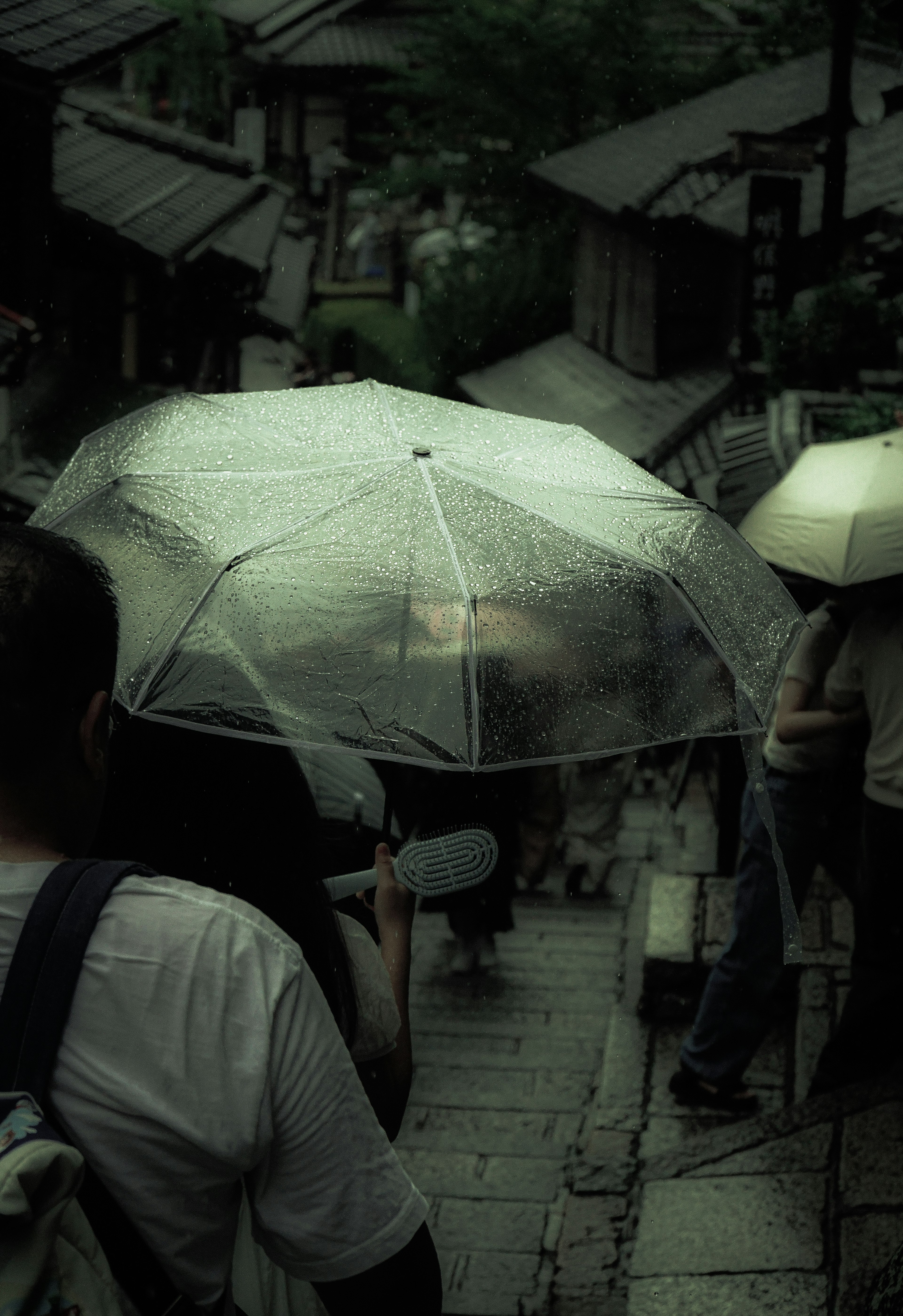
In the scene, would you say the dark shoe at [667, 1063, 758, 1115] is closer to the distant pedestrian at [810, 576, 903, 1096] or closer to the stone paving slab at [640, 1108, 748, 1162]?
the stone paving slab at [640, 1108, 748, 1162]

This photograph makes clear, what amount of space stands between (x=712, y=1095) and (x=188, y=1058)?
162 inches

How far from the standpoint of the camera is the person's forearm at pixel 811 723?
446cm

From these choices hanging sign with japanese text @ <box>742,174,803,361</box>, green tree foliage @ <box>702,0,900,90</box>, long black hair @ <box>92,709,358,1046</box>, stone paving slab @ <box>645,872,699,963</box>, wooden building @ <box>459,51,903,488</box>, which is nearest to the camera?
long black hair @ <box>92,709,358,1046</box>

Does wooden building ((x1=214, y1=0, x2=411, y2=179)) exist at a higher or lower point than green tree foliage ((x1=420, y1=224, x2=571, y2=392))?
higher

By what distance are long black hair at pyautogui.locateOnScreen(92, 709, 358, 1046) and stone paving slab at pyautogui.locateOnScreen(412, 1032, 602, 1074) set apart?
186 inches

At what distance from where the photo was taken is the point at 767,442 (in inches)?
341

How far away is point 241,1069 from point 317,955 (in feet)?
2.32

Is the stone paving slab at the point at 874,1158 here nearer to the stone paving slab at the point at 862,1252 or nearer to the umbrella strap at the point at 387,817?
the stone paving slab at the point at 862,1252

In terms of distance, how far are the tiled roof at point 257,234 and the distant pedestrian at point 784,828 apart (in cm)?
1252

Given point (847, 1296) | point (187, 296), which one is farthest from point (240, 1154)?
point (187, 296)

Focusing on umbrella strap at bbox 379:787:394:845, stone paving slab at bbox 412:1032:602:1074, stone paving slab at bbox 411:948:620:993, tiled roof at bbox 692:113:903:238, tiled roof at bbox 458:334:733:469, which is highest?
umbrella strap at bbox 379:787:394:845

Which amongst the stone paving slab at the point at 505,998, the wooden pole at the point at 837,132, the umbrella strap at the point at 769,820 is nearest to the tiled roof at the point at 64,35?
the umbrella strap at the point at 769,820

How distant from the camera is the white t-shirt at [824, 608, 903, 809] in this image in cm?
434

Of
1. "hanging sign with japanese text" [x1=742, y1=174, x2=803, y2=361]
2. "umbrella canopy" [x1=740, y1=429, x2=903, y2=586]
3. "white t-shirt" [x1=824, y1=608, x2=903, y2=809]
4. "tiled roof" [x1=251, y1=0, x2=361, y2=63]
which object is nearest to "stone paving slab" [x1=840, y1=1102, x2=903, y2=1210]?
"white t-shirt" [x1=824, y1=608, x2=903, y2=809]
